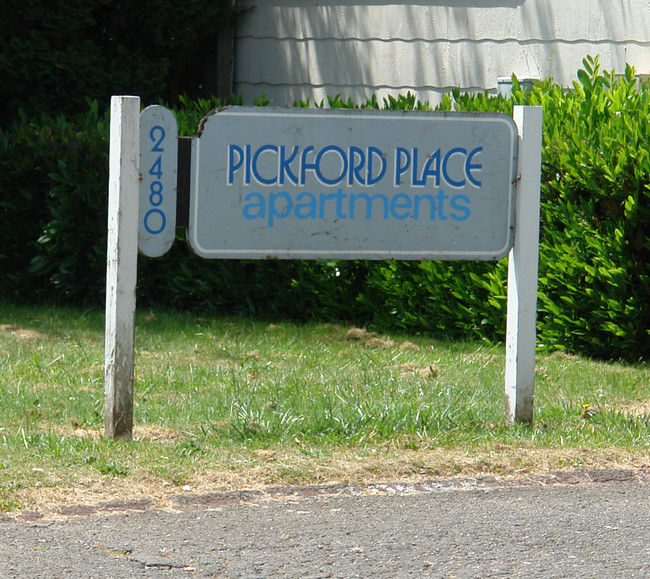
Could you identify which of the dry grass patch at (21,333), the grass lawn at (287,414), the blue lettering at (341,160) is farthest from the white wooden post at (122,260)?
the dry grass patch at (21,333)

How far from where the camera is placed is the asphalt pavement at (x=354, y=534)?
3.47 metres

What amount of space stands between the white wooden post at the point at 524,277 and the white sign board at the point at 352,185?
0.06 meters

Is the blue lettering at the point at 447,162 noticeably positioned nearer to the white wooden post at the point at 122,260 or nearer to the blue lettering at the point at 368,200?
the blue lettering at the point at 368,200

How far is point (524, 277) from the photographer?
17.1 ft

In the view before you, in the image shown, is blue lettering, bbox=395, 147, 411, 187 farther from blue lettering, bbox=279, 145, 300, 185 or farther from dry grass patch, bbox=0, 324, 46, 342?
dry grass patch, bbox=0, 324, 46, 342

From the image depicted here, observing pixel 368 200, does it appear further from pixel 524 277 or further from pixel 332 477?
pixel 332 477

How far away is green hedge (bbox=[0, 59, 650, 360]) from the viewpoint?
6801 millimetres

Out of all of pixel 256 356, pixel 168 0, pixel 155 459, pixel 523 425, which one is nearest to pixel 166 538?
pixel 155 459

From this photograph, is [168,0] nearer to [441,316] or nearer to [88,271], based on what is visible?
[88,271]

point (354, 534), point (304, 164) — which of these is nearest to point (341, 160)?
point (304, 164)

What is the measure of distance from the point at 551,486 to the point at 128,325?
80.2 inches

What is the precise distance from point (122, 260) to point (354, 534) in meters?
1.73

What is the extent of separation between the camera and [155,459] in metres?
4.50

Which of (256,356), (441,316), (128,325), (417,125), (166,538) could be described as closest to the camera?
(166,538)
